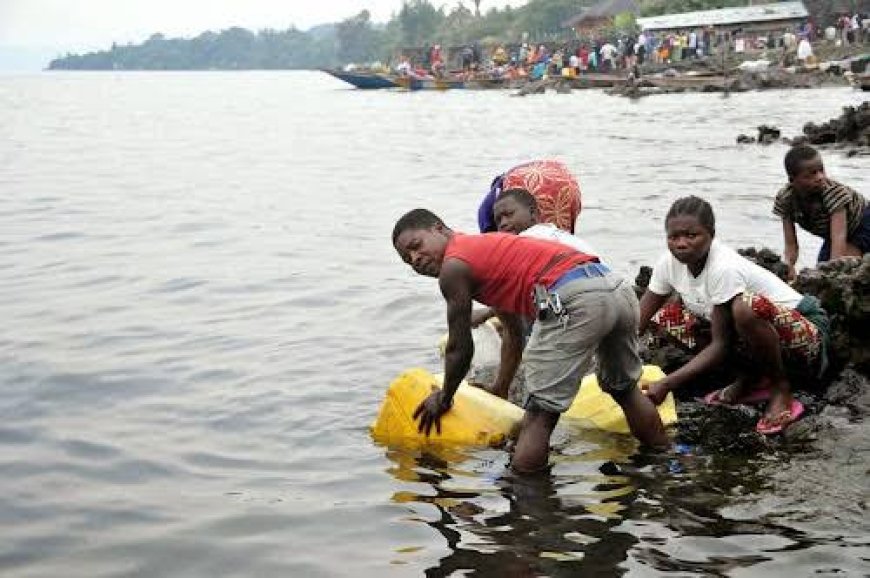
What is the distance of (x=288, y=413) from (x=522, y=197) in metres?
1.69

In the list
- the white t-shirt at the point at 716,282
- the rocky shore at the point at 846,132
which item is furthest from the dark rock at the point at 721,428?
the rocky shore at the point at 846,132

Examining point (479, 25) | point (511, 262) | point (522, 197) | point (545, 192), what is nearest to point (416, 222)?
point (511, 262)

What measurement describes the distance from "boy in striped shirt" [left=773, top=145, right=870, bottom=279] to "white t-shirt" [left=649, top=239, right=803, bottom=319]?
1.10 meters

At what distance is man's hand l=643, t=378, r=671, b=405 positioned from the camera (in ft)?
16.3

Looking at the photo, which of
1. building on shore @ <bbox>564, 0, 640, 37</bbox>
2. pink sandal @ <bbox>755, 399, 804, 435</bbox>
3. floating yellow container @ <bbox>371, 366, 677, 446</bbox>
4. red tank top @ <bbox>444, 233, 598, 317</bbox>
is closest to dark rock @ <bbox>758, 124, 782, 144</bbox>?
floating yellow container @ <bbox>371, 366, 677, 446</bbox>

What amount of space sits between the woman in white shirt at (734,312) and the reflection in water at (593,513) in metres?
0.52

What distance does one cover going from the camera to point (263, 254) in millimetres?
10617

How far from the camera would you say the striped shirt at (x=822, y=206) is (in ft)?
20.1

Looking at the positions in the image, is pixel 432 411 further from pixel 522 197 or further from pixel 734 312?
pixel 734 312

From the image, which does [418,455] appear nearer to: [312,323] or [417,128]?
[312,323]

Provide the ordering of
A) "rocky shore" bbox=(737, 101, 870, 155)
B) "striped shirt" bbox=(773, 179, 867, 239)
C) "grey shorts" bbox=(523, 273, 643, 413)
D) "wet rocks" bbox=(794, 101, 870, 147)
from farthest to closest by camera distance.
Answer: "wet rocks" bbox=(794, 101, 870, 147) → "rocky shore" bbox=(737, 101, 870, 155) → "striped shirt" bbox=(773, 179, 867, 239) → "grey shorts" bbox=(523, 273, 643, 413)

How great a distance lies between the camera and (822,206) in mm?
6203

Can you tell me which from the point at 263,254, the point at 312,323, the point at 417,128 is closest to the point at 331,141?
the point at 417,128

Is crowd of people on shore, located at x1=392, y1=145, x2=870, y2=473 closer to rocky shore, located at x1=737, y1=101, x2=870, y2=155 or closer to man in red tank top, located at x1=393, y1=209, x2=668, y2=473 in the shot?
man in red tank top, located at x1=393, y1=209, x2=668, y2=473
